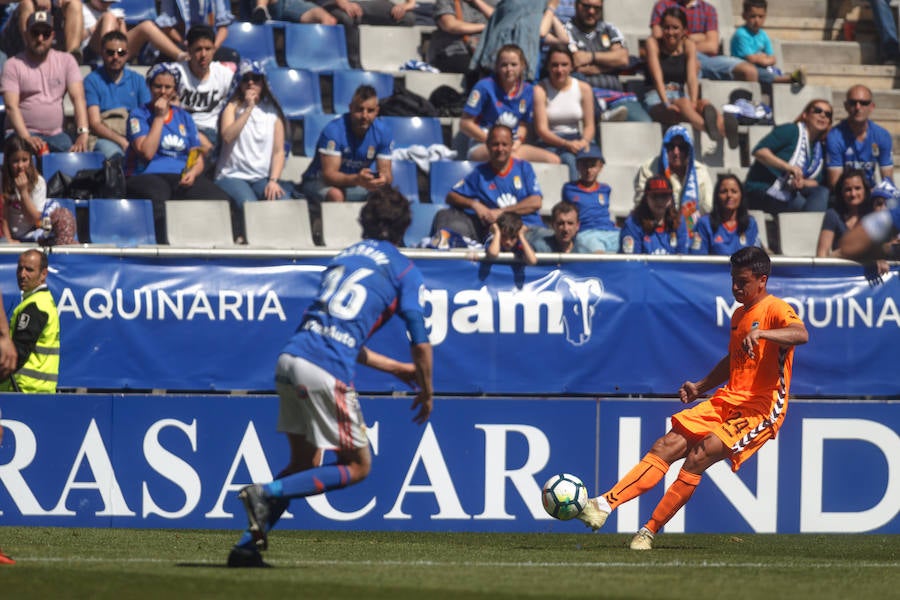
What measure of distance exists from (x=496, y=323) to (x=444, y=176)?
2.59 m

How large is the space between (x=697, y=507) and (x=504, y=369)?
1.88 m

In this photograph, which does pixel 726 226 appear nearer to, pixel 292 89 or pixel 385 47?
pixel 385 47

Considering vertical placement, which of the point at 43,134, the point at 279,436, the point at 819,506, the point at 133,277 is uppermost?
the point at 43,134

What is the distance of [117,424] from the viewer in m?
10.3

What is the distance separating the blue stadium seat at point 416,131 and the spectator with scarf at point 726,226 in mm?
2887

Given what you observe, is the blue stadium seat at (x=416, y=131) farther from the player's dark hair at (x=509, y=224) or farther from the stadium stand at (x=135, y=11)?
the stadium stand at (x=135, y=11)

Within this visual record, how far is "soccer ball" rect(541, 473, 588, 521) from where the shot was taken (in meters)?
8.80

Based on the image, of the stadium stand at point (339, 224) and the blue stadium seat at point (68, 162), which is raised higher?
the blue stadium seat at point (68, 162)

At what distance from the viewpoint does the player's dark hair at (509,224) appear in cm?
1140

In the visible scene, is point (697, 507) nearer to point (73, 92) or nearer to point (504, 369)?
point (504, 369)

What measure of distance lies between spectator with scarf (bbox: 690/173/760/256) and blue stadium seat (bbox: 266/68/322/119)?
4281mm

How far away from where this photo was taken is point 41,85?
510 inches

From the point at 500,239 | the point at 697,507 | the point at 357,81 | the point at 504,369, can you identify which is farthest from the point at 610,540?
the point at 357,81

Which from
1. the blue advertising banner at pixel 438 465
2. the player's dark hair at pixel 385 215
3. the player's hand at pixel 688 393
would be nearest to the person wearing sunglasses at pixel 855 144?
the blue advertising banner at pixel 438 465
